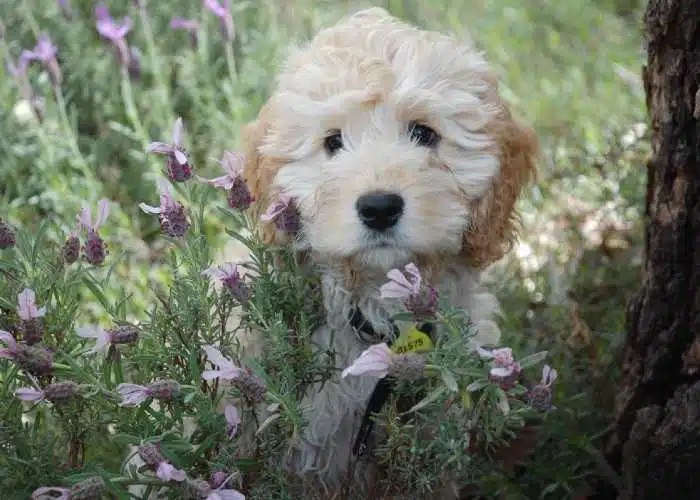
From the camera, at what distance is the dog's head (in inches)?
96.5

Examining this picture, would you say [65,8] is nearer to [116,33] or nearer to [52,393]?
[116,33]

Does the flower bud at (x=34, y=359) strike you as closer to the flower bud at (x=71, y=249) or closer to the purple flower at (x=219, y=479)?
the flower bud at (x=71, y=249)

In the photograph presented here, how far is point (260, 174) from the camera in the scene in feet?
9.10

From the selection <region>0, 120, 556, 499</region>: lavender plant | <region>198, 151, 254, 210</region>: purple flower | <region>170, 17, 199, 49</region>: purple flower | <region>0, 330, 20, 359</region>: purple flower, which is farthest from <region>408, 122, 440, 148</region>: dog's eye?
<region>170, 17, 199, 49</region>: purple flower

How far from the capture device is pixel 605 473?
3033mm

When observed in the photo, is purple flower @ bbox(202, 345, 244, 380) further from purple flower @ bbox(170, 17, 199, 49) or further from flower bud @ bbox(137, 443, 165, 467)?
purple flower @ bbox(170, 17, 199, 49)

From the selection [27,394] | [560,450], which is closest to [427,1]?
[560,450]

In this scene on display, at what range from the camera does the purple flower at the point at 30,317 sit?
206 cm

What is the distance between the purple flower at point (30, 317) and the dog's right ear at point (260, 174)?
0.71 m

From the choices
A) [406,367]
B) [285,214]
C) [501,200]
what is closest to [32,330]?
[285,214]

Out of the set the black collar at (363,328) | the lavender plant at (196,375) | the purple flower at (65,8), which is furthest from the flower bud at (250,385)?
the purple flower at (65,8)

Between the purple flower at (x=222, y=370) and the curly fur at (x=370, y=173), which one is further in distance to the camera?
the curly fur at (x=370, y=173)

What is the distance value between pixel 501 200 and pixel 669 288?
Answer: 0.54 metres

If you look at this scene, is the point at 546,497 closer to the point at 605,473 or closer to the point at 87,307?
the point at 605,473
